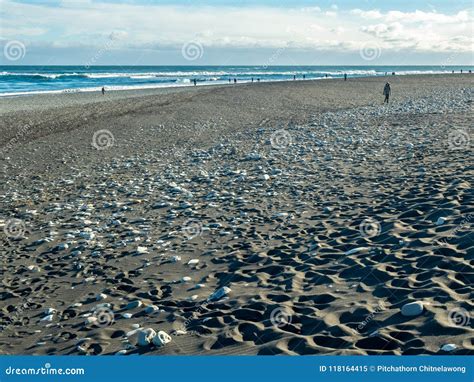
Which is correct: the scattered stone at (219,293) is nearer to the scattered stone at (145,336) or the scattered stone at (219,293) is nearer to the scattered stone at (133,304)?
the scattered stone at (133,304)

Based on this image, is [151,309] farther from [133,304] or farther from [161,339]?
[161,339]

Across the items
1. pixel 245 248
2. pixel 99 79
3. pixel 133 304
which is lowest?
pixel 133 304

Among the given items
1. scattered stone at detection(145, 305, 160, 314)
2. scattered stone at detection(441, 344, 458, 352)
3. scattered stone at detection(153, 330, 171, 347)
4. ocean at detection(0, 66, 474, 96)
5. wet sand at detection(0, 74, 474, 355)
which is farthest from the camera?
ocean at detection(0, 66, 474, 96)

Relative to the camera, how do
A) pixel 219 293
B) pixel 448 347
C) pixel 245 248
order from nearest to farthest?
pixel 448 347, pixel 219 293, pixel 245 248

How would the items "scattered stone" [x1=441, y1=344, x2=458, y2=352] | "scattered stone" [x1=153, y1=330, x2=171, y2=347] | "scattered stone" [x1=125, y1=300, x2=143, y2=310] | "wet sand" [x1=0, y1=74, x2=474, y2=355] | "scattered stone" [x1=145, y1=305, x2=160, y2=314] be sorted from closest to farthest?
"scattered stone" [x1=441, y1=344, x2=458, y2=352] → "scattered stone" [x1=153, y1=330, x2=171, y2=347] → "wet sand" [x1=0, y1=74, x2=474, y2=355] → "scattered stone" [x1=145, y1=305, x2=160, y2=314] → "scattered stone" [x1=125, y1=300, x2=143, y2=310]

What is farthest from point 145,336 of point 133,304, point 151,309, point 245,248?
point 245,248

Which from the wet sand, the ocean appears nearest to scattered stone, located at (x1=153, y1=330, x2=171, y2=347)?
the wet sand

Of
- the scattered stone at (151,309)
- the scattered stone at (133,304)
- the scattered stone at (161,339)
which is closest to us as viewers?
the scattered stone at (161,339)

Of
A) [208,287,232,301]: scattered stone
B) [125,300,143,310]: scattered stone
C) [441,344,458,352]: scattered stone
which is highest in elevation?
[441,344,458,352]: scattered stone

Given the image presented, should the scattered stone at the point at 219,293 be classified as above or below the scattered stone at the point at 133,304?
above

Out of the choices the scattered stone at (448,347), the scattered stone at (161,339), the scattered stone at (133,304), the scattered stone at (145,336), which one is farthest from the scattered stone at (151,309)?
the scattered stone at (448,347)

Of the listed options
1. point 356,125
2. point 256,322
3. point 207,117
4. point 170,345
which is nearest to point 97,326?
point 170,345

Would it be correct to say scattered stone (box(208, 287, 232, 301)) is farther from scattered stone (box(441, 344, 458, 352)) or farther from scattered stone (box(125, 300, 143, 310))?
scattered stone (box(441, 344, 458, 352))

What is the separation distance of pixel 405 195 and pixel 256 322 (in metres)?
6.70
